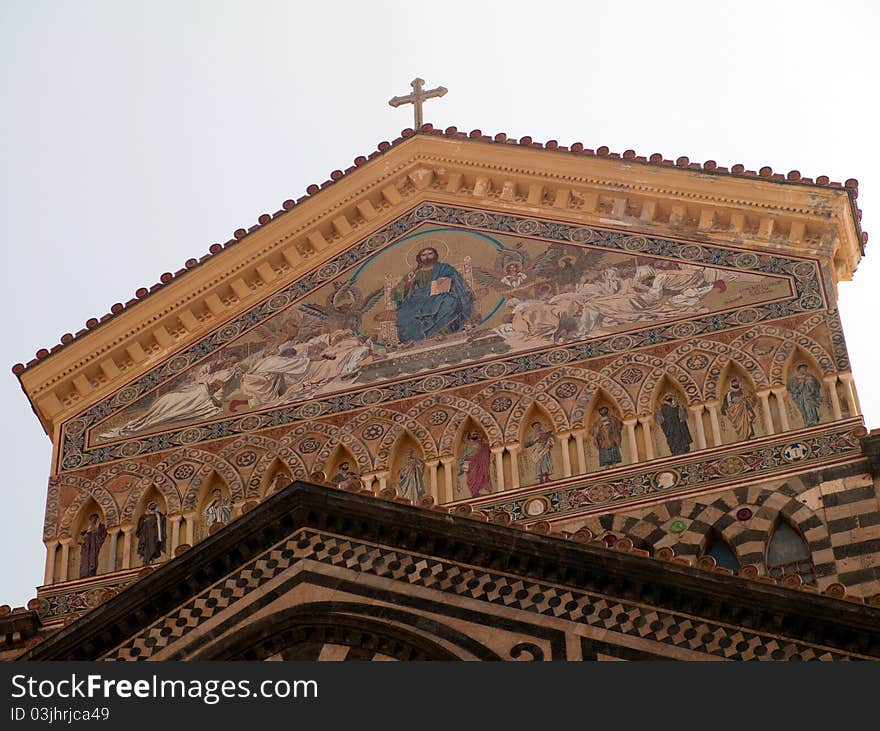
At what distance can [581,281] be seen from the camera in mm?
23141

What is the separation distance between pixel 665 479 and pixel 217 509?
4.87 meters

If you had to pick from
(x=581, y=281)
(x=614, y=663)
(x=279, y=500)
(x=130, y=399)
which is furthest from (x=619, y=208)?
(x=614, y=663)

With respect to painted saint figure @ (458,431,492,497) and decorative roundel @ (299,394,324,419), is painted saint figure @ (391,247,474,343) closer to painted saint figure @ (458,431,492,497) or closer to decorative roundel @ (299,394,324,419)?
decorative roundel @ (299,394,324,419)

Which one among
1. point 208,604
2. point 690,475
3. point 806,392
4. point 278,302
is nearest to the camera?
point 208,604

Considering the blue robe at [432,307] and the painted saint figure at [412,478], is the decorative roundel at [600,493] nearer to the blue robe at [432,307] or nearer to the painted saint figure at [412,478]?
the painted saint figure at [412,478]

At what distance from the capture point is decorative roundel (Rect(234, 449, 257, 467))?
2286 centimetres

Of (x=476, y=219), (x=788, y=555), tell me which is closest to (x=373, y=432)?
(x=476, y=219)

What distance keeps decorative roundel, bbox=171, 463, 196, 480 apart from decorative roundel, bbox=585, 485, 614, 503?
446 cm

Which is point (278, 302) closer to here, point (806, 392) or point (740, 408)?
point (740, 408)

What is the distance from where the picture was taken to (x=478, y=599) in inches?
623

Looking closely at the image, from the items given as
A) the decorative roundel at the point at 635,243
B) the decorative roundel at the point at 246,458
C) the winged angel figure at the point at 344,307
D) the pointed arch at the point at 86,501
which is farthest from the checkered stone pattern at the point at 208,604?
the decorative roundel at the point at 635,243

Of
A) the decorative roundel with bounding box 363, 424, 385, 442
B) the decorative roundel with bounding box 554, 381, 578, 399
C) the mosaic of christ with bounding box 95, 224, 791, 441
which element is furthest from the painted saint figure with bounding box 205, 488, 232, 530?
the decorative roundel with bounding box 554, 381, 578, 399

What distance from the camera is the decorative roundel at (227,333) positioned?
79.4 feet

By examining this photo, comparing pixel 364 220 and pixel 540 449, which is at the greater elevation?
pixel 364 220
